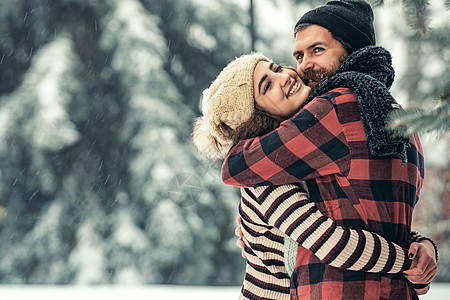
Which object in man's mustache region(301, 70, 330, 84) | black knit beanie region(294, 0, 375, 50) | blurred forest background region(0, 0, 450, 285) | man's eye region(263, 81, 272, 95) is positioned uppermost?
black knit beanie region(294, 0, 375, 50)

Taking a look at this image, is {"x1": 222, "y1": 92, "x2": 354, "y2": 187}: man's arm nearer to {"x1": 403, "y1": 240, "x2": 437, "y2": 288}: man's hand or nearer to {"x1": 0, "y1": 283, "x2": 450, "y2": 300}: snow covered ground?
{"x1": 403, "y1": 240, "x2": 437, "y2": 288}: man's hand

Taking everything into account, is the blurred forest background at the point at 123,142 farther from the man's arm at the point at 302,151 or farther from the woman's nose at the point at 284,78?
the man's arm at the point at 302,151

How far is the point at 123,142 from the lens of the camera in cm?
477

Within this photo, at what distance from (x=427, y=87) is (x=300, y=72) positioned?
223cm

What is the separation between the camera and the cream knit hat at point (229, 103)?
4.46 ft

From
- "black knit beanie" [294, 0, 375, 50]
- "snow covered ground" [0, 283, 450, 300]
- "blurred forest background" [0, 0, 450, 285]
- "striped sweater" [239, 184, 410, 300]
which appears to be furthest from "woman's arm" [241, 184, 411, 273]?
"blurred forest background" [0, 0, 450, 285]

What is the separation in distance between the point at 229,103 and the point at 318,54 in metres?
0.32

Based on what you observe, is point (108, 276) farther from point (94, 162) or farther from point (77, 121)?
point (77, 121)

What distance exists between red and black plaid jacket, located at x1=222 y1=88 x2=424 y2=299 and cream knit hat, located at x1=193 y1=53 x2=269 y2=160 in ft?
0.78

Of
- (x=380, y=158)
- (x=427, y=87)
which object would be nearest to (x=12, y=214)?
(x=427, y=87)

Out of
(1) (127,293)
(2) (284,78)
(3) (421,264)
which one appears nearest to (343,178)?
(3) (421,264)

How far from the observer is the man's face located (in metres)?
1.39

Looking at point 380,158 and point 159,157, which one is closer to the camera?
point 380,158

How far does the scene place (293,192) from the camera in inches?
46.3
